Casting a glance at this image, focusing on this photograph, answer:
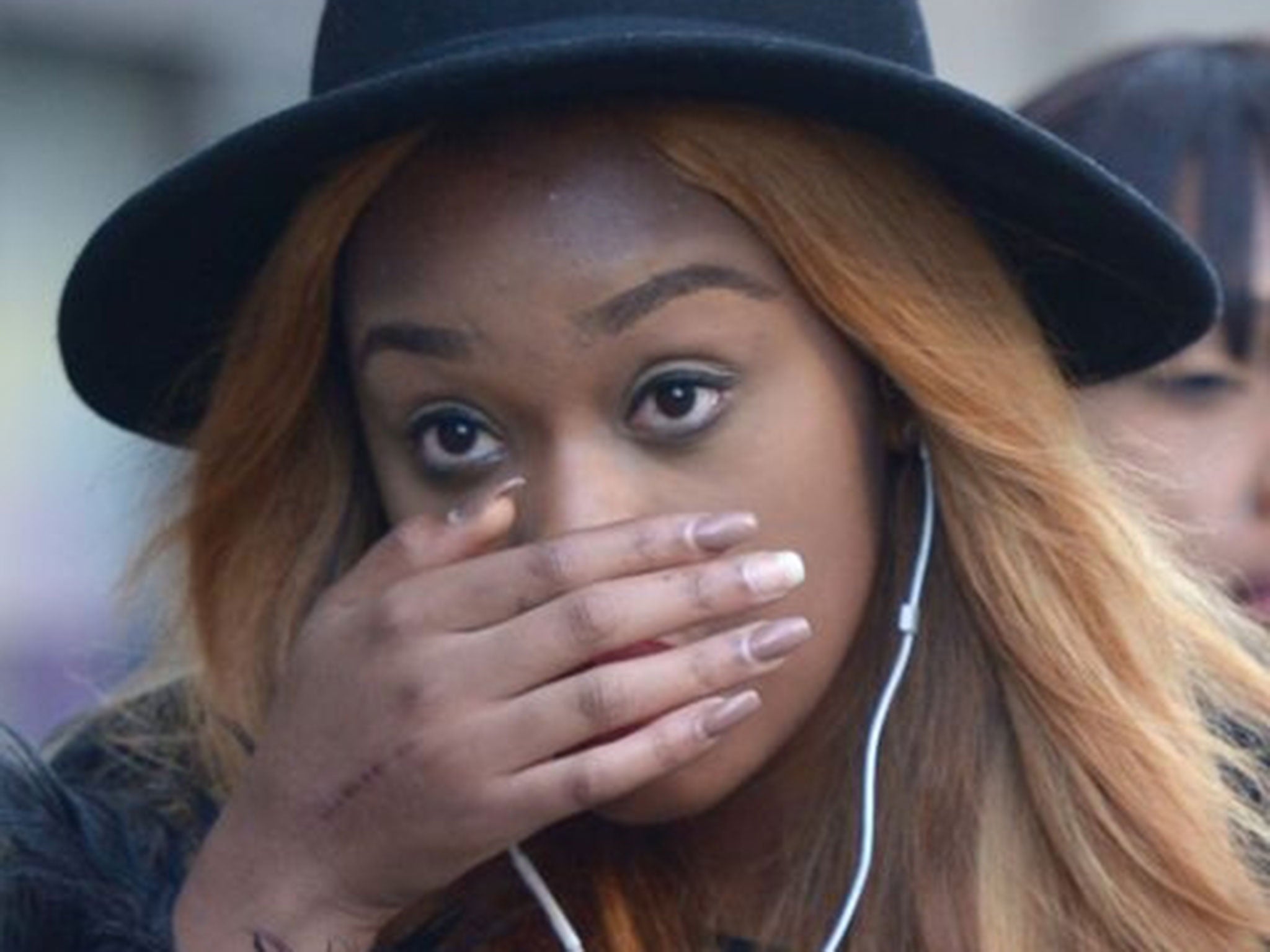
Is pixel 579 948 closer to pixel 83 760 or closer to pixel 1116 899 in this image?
pixel 1116 899

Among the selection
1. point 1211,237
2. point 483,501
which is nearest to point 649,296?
point 483,501

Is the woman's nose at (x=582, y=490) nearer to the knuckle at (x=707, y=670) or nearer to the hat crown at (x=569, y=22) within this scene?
the knuckle at (x=707, y=670)

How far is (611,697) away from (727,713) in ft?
0.30

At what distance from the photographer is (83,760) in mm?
3090

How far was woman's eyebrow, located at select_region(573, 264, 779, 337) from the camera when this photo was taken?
2.53m

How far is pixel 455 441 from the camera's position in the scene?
2.62 meters

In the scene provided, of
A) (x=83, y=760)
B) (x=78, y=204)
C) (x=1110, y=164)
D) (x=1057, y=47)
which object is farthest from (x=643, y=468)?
(x=1057, y=47)

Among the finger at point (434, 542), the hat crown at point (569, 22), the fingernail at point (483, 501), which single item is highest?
the hat crown at point (569, 22)

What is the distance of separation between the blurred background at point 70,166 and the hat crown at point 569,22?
13.8 feet

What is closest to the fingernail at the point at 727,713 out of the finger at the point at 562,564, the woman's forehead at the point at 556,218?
the finger at the point at 562,564

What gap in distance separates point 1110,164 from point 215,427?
1363 mm

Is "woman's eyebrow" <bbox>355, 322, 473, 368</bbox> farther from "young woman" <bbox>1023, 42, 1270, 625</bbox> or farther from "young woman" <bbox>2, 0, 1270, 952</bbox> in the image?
"young woman" <bbox>1023, 42, 1270, 625</bbox>

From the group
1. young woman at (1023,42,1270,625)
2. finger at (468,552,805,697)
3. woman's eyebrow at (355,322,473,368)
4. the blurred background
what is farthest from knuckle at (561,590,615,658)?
the blurred background

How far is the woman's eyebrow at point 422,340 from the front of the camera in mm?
2562
